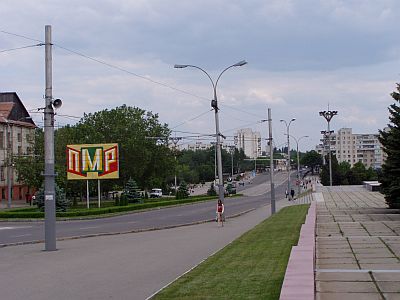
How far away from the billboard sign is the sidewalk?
2828 centimetres

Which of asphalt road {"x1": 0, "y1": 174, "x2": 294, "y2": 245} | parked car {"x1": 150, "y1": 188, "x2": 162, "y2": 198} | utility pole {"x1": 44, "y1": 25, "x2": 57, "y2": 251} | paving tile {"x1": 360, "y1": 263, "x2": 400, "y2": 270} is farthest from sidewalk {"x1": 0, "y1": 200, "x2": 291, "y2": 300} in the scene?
parked car {"x1": 150, "y1": 188, "x2": 162, "y2": 198}

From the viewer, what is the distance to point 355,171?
109625 mm

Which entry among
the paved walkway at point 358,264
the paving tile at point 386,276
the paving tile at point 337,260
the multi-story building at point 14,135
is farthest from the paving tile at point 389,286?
the multi-story building at point 14,135

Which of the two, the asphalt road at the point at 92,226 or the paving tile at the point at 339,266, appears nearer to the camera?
the paving tile at the point at 339,266

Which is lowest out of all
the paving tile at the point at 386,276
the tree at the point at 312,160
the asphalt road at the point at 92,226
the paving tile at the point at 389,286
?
the asphalt road at the point at 92,226

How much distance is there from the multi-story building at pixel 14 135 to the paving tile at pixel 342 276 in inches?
2822

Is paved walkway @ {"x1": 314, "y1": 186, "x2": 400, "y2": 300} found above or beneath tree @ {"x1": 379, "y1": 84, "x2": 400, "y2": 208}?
beneath

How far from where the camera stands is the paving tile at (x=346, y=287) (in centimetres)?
844

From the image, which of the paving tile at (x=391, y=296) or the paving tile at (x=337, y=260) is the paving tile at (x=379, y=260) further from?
the paving tile at (x=391, y=296)

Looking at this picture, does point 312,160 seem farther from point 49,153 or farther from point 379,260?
point 379,260

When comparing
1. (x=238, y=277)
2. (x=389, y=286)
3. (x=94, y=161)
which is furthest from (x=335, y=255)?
(x=94, y=161)

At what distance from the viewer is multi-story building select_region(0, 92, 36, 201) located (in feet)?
257

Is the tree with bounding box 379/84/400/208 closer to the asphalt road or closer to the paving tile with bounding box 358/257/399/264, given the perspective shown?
the asphalt road

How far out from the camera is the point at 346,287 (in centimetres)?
869
